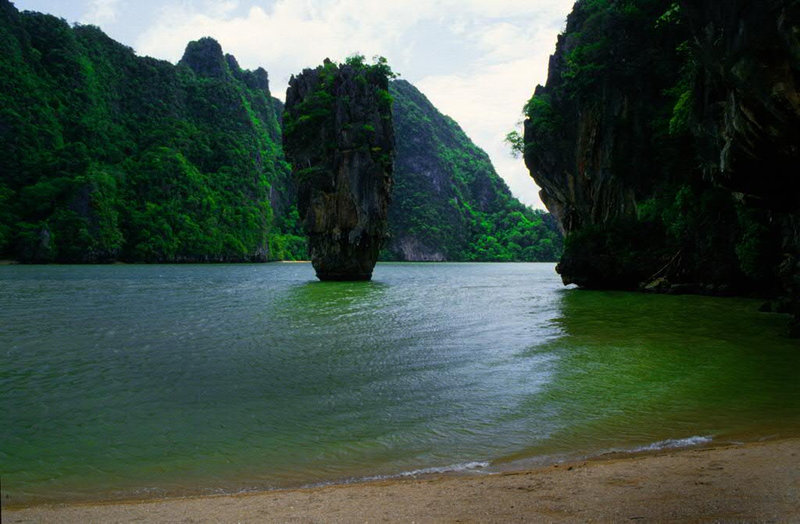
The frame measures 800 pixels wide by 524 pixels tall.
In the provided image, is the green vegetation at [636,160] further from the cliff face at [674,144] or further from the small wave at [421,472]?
the small wave at [421,472]

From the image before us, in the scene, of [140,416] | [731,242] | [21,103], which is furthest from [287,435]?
[21,103]

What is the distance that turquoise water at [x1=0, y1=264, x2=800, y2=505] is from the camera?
17.7ft

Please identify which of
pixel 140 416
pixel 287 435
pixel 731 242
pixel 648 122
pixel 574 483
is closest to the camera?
pixel 574 483

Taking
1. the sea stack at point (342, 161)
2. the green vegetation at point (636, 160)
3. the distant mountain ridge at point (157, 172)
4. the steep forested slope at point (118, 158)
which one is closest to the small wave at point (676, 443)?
the green vegetation at point (636, 160)

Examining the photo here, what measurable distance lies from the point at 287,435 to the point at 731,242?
22579 mm

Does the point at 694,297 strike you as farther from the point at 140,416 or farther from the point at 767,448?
the point at 140,416

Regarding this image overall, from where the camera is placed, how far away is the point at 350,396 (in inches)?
315

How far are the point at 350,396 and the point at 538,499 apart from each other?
14.9ft

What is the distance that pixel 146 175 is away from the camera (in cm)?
8906

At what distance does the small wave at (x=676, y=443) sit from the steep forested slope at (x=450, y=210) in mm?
114426

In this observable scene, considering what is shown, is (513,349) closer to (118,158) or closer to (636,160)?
(636,160)

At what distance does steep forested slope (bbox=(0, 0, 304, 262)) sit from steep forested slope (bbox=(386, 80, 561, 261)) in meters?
32.3

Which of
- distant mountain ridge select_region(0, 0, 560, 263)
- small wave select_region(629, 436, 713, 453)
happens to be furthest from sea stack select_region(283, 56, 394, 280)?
small wave select_region(629, 436, 713, 453)

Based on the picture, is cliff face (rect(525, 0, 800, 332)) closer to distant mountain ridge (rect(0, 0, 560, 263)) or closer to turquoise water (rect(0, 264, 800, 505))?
turquoise water (rect(0, 264, 800, 505))
